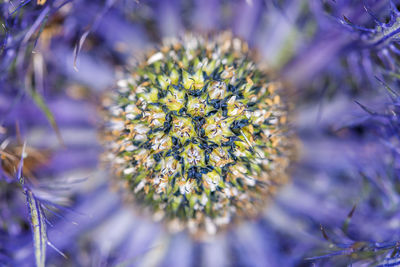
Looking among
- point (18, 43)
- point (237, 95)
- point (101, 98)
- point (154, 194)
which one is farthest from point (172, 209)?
point (18, 43)

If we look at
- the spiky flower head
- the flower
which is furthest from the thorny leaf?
the spiky flower head

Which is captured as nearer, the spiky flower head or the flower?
the spiky flower head

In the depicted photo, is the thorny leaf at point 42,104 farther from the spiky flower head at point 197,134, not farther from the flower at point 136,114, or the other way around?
the spiky flower head at point 197,134

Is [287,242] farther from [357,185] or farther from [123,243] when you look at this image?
[123,243]

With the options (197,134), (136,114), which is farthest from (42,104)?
(197,134)

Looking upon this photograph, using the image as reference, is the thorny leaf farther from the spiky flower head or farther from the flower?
the spiky flower head

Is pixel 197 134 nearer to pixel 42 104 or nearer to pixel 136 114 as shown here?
pixel 136 114
